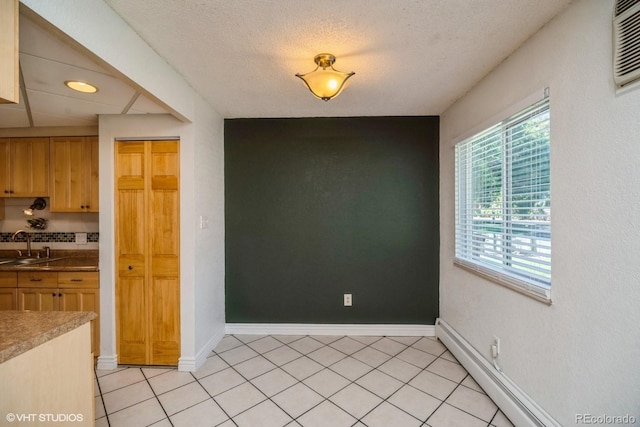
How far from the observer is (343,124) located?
122 inches

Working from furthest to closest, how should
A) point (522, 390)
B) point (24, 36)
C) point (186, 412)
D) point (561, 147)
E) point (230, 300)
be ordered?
point (230, 300)
point (186, 412)
point (522, 390)
point (561, 147)
point (24, 36)

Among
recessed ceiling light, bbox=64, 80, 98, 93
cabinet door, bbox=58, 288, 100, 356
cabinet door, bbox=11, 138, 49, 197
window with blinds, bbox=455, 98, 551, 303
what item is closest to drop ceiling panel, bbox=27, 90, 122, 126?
recessed ceiling light, bbox=64, 80, 98, 93

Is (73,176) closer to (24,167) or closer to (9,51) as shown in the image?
(24,167)

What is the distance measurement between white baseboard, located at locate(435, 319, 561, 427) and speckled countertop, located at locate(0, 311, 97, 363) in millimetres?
2447

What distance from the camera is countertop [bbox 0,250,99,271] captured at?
246cm

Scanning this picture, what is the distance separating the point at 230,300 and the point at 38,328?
2078 millimetres

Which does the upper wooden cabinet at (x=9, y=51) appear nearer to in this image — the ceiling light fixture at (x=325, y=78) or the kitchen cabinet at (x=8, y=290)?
the ceiling light fixture at (x=325, y=78)

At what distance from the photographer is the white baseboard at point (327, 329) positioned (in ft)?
10.1

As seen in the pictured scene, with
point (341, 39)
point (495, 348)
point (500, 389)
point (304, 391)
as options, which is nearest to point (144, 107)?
point (341, 39)

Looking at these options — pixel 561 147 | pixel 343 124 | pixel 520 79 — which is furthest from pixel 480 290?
pixel 343 124

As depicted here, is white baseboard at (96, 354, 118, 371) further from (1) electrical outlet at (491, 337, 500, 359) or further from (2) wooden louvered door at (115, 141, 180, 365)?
(1) electrical outlet at (491, 337, 500, 359)

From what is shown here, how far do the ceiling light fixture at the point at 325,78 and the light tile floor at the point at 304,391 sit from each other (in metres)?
2.15

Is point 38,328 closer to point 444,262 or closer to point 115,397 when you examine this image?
point 115,397

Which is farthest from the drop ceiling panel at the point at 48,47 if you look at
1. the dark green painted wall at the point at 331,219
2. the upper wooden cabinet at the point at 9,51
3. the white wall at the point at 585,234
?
the white wall at the point at 585,234
